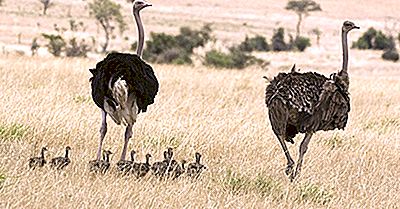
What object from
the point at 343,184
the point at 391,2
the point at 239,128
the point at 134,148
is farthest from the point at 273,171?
the point at 391,2

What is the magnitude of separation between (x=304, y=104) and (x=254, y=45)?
4094cm

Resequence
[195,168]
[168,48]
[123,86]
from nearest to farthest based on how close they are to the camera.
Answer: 1. [123,86]
2. [195,168]
3. [168,48]

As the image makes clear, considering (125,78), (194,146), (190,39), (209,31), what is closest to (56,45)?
(190,39)

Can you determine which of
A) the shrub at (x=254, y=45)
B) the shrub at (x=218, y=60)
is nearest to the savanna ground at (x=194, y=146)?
the shrub at (x=218, y=60)

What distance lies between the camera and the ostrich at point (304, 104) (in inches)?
289

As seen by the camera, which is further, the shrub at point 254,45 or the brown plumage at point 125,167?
the shrub at point 254,45

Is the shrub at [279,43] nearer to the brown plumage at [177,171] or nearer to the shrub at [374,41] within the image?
the shrub at [374,41]

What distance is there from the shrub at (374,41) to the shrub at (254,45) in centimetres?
509

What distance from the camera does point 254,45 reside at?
158 feet

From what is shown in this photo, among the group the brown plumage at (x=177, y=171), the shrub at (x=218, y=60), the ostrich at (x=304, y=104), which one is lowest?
the shrub at (x=218, y=60)

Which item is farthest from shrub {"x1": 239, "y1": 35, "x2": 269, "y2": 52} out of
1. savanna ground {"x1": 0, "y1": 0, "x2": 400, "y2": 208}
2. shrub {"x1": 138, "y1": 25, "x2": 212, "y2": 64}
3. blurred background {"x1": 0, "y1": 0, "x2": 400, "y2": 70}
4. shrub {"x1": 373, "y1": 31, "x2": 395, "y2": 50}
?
savanna ground {"x1": 0, "y1": 0, "x2": 400, "y2": 208}

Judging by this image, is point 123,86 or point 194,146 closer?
point 123,86

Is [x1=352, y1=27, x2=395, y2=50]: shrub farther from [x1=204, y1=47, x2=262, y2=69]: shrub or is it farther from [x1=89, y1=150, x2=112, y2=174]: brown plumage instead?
[x1=89, y1=150, x2=112, y2=174]: brown plumage

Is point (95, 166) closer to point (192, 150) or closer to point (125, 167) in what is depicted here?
point (125, 167)
